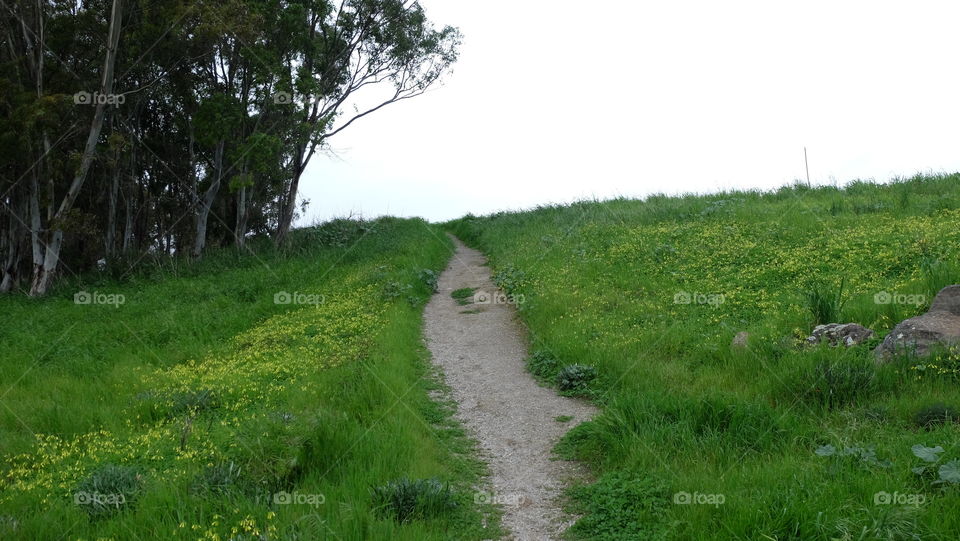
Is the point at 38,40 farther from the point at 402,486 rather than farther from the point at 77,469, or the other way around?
the point at 402,486

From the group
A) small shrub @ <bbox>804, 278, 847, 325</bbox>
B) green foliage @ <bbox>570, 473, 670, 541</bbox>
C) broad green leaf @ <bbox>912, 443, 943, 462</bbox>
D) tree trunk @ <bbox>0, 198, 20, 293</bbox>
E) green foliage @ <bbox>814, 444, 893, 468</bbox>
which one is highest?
tree trunk @ <bbox>0, 198, 20, 293</bbox>

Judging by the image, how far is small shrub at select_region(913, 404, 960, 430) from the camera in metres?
6.43

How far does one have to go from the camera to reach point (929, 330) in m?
8.00

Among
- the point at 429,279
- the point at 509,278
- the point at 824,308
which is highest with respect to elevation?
the point at 429,279

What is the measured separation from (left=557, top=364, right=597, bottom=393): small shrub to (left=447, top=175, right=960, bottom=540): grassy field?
0.03 m

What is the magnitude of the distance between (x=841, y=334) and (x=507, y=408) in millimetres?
4879

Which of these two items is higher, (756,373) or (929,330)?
(929,330)

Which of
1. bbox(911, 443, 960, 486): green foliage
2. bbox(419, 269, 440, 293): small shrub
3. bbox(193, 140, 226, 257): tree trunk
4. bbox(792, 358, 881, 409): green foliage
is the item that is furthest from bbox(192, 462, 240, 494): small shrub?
bbox(193, 140, 226, 257): tree trunk

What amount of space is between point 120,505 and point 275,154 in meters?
19.4

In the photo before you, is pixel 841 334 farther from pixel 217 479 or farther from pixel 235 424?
pixel 235 424

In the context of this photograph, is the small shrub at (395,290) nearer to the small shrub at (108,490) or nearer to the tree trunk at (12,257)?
the small shrub at (108,490)

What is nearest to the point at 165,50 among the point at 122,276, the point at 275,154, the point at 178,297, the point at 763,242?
the point at 275,154

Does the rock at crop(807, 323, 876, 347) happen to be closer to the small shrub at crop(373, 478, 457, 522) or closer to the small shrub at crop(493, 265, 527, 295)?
the small shrub at crop(373, 478, 457, 522)

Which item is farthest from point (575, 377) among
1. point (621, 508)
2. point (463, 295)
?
point (463, 295)
